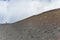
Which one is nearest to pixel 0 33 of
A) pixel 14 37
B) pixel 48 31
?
pixel 14 37

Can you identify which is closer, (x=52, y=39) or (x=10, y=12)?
(x=52, y=39)

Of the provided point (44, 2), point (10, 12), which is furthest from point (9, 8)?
point (44, 2)

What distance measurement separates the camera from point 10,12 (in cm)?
106

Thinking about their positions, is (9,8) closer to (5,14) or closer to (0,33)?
(5,14)

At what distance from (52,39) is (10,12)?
1.20 feet

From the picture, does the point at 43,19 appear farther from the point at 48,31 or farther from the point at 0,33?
the point at 0,33

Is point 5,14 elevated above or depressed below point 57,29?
above

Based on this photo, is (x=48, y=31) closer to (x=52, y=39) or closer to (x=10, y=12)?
(x=52, y=39)

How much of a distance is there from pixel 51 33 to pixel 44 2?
0.23m

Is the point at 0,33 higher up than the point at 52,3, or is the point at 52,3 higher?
the point at 52,3

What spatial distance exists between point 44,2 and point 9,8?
26 centimetres

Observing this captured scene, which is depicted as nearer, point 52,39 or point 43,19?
point 52,39

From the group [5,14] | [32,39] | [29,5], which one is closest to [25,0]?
[29,5]

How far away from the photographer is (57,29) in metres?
1.03
